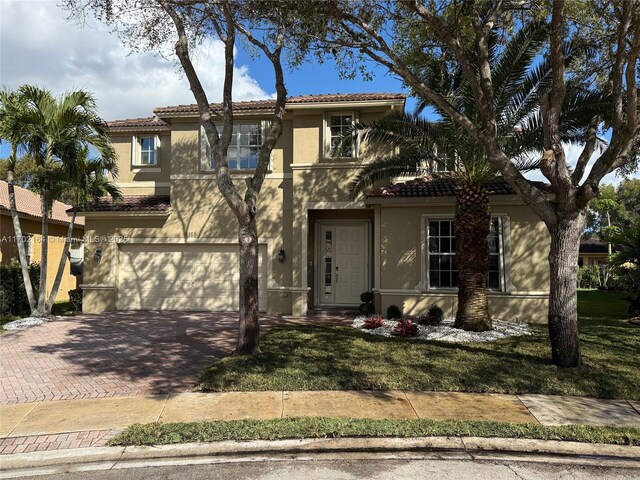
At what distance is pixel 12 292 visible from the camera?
45.9 feet

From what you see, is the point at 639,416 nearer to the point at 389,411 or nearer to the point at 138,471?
the point at 389,411

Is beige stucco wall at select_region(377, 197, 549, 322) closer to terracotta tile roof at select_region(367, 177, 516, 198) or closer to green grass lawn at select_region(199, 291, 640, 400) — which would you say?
terracotta tile roof at select_region(367, 177, 516, 198)

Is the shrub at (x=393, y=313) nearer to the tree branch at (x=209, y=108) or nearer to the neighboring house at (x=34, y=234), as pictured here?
the tree branch at (x=209, y=108)

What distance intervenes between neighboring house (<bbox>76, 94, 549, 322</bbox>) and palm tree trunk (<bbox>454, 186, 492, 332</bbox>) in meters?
1.80

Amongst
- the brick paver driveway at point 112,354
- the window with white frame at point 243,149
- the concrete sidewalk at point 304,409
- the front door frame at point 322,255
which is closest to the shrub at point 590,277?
the front door frame at point 322,255

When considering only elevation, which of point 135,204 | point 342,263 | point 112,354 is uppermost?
point 135,204

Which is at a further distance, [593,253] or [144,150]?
[593,253]

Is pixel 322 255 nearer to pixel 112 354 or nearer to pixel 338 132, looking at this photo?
pixel 338 132

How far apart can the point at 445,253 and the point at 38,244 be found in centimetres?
1618

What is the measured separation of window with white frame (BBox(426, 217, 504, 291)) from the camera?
12.1 meters

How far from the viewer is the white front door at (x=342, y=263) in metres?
14.4

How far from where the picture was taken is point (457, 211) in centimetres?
1051

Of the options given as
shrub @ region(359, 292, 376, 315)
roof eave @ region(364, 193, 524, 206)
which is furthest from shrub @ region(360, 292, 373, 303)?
roof eave @ region(364, 193, 524, 206)

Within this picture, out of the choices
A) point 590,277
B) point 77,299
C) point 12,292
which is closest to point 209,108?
point 77,299
